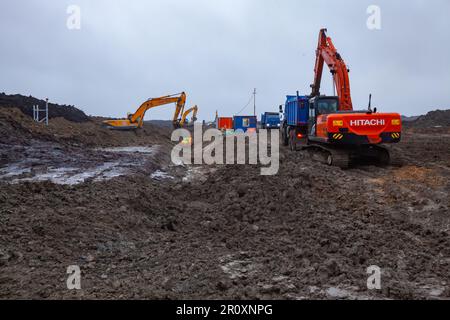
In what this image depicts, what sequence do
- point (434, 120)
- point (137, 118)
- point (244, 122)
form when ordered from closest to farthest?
point (137, 118)
point (244, 122)
point (434, 120)

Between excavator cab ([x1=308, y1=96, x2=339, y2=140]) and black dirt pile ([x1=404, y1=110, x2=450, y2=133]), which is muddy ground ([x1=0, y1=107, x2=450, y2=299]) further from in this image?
black dirt pile ([x1=404, y1=110, x2=450, y2=133])

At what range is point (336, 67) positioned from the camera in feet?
50.2

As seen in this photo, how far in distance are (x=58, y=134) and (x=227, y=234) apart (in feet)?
56.6

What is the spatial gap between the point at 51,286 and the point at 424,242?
4964 millimetres

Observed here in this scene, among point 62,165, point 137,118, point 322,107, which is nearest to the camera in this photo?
point 62,165

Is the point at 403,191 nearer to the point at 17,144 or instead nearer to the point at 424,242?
the point at 424,242

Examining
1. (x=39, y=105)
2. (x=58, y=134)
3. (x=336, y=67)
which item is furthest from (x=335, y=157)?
(x=39, y=105)

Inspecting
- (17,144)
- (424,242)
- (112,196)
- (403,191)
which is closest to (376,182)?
(403,191)

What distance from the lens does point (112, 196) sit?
8289mm

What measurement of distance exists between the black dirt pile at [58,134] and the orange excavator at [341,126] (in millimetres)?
11130

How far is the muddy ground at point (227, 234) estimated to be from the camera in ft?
14.7

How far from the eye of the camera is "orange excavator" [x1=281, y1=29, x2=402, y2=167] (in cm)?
1209

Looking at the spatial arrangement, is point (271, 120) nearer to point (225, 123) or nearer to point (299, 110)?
point (225, 123)
